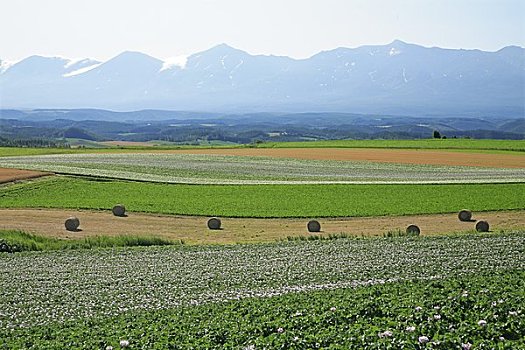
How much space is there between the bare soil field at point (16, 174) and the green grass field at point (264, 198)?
1870 millimetres

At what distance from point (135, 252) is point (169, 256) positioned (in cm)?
196

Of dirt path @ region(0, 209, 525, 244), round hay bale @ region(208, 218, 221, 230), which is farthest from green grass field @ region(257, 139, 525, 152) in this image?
round hay bale @ region(208, 218, 221, 230)

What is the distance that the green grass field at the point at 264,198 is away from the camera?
41.8 metres

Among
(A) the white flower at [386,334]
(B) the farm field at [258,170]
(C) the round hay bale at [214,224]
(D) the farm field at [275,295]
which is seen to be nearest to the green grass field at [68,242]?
(D) the farm field at [275,295]

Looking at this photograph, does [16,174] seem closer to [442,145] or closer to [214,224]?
[214,224]

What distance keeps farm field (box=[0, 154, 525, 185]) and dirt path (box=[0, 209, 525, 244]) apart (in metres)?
16.7

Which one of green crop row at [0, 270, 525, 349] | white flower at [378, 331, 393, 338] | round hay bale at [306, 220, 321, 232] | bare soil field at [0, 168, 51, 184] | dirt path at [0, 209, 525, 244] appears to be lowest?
dirt path at [0, 209, 525, 244]

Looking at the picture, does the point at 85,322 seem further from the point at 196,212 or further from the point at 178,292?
the point at 196,212

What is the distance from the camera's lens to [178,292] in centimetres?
1959

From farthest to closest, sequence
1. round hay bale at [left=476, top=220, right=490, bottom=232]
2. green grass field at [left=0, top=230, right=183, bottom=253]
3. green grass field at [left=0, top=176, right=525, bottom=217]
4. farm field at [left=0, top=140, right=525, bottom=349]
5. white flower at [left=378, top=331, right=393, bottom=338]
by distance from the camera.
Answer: green grass field at [left=0, top=176, right=525, bottom=217]
round hay bale at [left=476, top=220, right=490, bottom=232]
green grass field at [left=0, top=230, right=183, bottom=253]
farm field at [left=0, top=140, right=525, bottom=349]
white flower at [left=378, top=331, right=393, bottom=338]

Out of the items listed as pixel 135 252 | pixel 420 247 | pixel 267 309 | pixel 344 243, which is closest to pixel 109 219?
pixel 135 252

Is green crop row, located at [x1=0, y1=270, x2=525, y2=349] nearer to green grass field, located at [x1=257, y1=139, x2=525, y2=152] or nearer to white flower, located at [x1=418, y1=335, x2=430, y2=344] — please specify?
white flower, located at [x1=418, y1=335, x2=430, y2=344]

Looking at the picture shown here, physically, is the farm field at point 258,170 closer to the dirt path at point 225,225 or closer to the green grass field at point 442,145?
the green grass field at point 442,145

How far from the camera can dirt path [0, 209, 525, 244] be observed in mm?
34625
